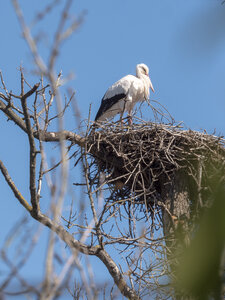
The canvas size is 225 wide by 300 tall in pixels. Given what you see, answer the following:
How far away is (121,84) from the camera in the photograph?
8.66 m

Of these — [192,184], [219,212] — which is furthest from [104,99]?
[219,212]

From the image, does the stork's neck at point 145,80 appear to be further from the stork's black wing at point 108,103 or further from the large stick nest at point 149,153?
the large stick nest at point 149,153

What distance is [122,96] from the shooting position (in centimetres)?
854

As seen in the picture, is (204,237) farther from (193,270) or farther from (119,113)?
(119,113)

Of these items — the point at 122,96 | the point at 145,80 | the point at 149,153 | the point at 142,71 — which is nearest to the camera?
the point at 149,153

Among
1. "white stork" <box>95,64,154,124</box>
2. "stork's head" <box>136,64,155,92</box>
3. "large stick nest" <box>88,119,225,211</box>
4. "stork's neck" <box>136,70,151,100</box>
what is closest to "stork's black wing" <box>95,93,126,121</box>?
"white stork" <box>95,64,154,124</box>

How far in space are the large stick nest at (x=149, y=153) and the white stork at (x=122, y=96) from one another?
2324mm

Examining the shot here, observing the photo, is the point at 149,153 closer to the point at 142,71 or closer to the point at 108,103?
the point at 108,103

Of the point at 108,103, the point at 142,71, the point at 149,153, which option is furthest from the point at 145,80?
the point at 149,153

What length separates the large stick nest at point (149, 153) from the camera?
5.74m

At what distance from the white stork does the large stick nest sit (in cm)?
232

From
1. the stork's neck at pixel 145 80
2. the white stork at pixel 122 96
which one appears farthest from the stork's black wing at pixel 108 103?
the stork's neck at pixel 145 80

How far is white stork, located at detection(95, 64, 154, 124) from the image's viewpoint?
8.57 meters

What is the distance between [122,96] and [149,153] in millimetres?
2883
